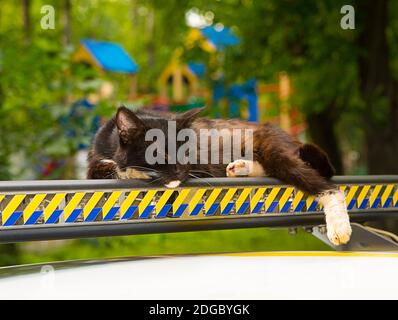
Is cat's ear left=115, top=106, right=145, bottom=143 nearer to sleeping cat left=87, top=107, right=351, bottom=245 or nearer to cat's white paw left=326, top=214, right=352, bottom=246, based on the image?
sleeping cat left=87, top=107, right=351, bottom=245

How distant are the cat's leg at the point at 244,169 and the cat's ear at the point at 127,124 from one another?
0.57 meters

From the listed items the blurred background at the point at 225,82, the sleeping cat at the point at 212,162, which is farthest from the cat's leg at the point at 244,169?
the blurred background at the point at 225,82

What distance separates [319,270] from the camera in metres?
2.12

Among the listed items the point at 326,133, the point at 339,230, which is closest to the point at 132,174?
the point at 339,230

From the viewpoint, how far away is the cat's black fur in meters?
3.18

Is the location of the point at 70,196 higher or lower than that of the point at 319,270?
higher

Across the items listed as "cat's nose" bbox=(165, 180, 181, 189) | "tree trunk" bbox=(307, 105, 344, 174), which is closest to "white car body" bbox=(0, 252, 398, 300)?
"cat's nose" bbox=(165, 180, 181, 189)

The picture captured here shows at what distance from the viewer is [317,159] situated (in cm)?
353

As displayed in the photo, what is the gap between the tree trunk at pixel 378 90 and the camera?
29.7 ft

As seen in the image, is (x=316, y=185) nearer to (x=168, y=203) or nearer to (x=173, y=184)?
(x=173, y=184)

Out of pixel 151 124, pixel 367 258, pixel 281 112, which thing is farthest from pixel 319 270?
pixel 281 112

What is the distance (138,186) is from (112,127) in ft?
4.19

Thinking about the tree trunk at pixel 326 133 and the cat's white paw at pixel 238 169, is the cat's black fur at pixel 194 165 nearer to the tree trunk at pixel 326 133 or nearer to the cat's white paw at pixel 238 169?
the cat's white paw at pixel 238 169
